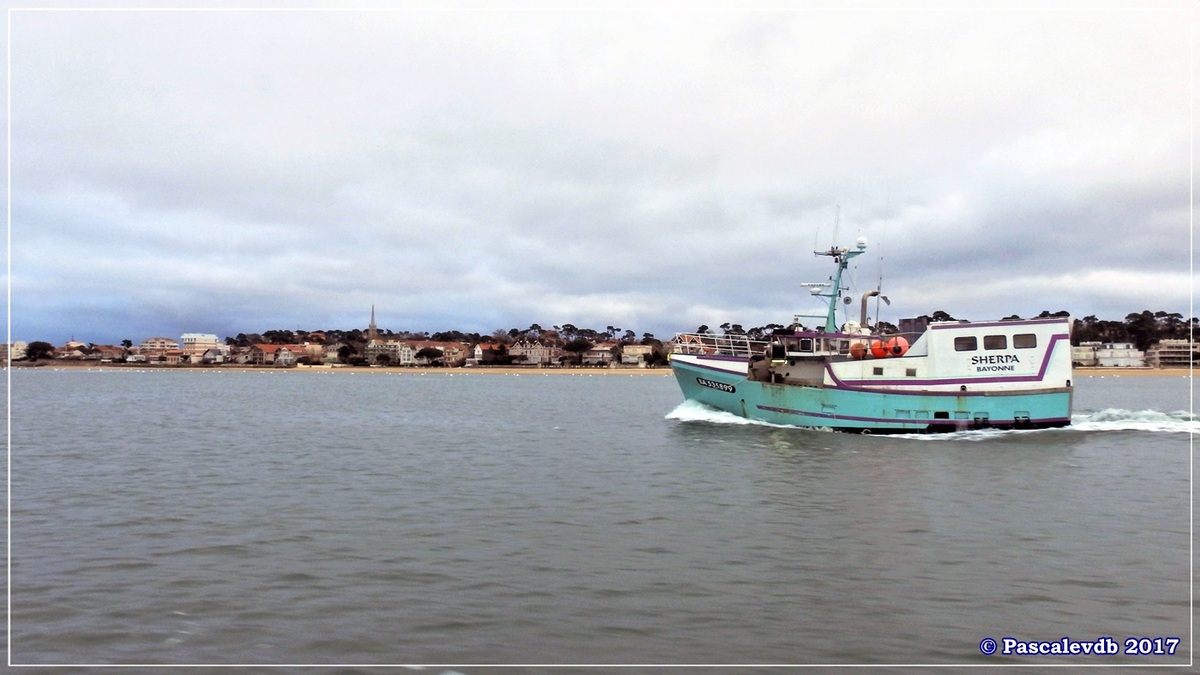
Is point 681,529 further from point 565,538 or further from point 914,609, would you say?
point 914,609

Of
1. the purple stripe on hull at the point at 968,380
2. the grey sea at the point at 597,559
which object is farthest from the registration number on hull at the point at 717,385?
the grey sea at the point at 597,559

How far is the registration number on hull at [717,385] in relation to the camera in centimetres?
4000

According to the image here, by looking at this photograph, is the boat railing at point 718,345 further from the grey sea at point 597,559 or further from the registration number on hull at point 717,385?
the grey sea at point 597,559

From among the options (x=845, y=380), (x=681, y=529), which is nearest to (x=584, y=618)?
(x=681, y=529)

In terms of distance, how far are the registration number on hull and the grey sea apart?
11.3 meters

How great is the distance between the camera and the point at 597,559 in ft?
43.5

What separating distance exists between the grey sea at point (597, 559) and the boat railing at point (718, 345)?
1167 centimetres

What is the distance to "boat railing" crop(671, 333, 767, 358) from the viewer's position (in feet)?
130

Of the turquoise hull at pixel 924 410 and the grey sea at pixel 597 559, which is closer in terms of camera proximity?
the grey sea at pixel 597 559

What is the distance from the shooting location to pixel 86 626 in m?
9.73

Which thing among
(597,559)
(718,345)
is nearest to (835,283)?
(718,345)

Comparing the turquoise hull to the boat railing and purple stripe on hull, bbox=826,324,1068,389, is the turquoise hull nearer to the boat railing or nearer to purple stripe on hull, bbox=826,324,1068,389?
purple stripe on hull, bbox=826,324,1068,389

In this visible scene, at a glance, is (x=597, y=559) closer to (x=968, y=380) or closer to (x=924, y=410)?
(x=924, y=410)

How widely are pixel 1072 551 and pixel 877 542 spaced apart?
3.52m
